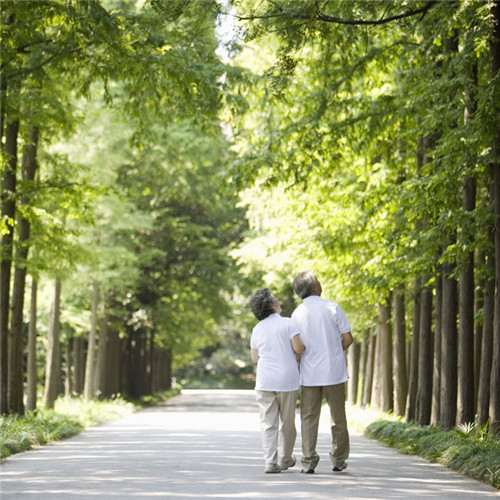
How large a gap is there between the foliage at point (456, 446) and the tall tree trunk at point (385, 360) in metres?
5.60

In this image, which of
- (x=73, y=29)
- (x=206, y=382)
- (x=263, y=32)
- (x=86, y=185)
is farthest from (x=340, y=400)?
A: (x=206, y=382)

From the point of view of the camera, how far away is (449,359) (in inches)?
607

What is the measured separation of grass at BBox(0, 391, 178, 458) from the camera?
13.5m

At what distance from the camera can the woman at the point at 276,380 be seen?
9.94 m

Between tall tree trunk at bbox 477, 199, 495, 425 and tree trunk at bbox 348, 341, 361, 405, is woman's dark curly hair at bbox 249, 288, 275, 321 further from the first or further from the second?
tree trunk at bbox 348, 341, 361, 405

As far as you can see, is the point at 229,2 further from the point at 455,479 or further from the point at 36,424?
the point at 36,424

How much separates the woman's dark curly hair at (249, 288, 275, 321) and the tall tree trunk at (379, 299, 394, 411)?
43.6 ft

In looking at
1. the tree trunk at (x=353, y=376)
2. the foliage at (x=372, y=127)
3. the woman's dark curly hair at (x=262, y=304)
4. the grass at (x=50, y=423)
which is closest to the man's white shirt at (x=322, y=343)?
the woman's dark curly hair at (x=262, y=304)

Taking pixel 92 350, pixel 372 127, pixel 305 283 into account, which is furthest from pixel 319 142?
pixel 92 350

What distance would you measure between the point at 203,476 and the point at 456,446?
3.97m

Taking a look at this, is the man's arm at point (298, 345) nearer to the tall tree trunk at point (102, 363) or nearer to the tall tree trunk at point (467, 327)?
the tall tree trunk at point (467, 327)

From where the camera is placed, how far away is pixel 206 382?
93.1 m

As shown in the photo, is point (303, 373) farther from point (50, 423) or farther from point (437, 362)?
point (50, 423)

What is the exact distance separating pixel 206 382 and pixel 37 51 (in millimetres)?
80255
